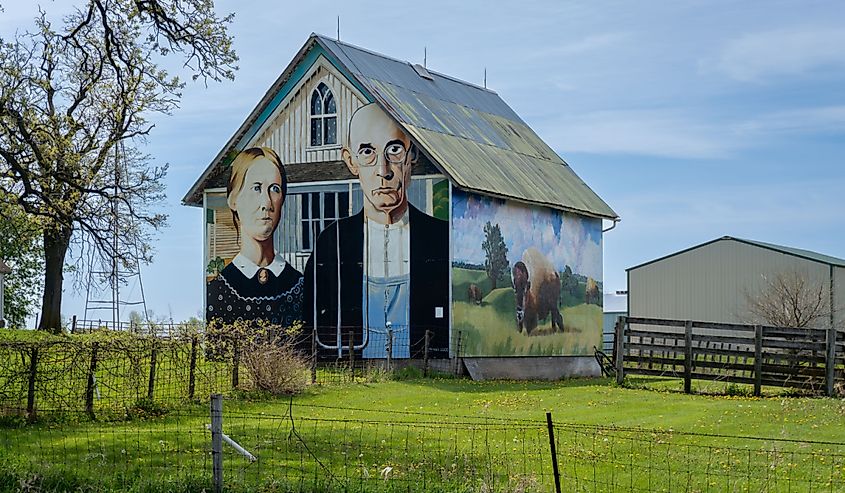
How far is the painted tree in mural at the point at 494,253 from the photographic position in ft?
115

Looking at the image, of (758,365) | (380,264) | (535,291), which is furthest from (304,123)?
(758,365)

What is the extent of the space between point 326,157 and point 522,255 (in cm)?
673

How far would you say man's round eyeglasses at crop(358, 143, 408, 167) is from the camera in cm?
3425

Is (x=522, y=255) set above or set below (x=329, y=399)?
above

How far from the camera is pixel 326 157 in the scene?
35562 mm

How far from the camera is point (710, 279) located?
193ft

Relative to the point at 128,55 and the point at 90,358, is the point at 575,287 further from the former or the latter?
the point at 90,358

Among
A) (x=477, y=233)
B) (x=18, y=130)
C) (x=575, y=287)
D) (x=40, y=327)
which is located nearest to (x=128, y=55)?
(x=18, y=130)

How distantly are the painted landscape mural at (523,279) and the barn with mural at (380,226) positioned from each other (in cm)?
6

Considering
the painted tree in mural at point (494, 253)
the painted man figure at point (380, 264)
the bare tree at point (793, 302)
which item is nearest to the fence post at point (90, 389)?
the painted man figure at point (380, 264)

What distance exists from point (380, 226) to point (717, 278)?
94.6 ft

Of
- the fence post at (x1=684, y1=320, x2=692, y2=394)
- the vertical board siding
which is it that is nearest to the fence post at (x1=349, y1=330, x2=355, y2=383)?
the vertical board siding

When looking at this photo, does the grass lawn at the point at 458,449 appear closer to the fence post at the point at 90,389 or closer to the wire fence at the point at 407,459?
the wire fence at the point at 407,459

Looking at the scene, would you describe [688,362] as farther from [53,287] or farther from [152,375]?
[53,287]
